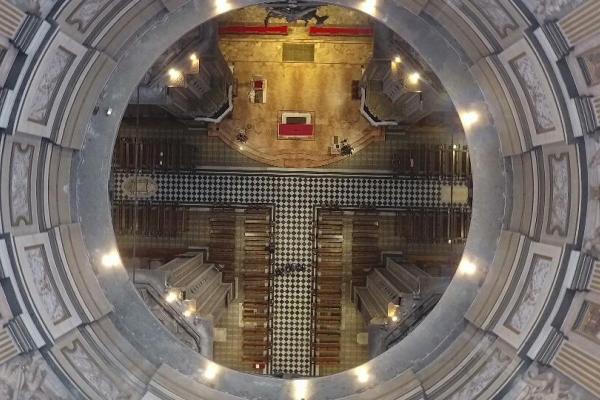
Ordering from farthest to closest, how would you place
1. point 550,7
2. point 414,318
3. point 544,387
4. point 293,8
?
point 414,318 < point 293,8 < point 544,387 < point 550,7

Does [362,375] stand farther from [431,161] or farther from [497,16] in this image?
[497,16]

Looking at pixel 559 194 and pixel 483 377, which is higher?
pixel 559 194

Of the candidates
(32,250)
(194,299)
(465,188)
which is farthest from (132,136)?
(465,188)

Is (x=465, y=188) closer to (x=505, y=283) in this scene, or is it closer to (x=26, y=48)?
(x=505, y=283)

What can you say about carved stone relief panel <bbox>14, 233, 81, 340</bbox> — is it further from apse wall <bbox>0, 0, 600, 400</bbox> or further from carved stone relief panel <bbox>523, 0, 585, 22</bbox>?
carved stone relief panel <bbox>523, 0, 585, 22</bbox>

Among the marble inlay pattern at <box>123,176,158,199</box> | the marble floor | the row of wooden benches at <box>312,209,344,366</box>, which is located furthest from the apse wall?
the row of wooden benches at <box>312,209,344,366</box>

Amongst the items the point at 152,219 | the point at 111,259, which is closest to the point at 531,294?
the point at 111,259

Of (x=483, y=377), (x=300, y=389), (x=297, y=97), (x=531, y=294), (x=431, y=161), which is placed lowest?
(x=300, y=389)
